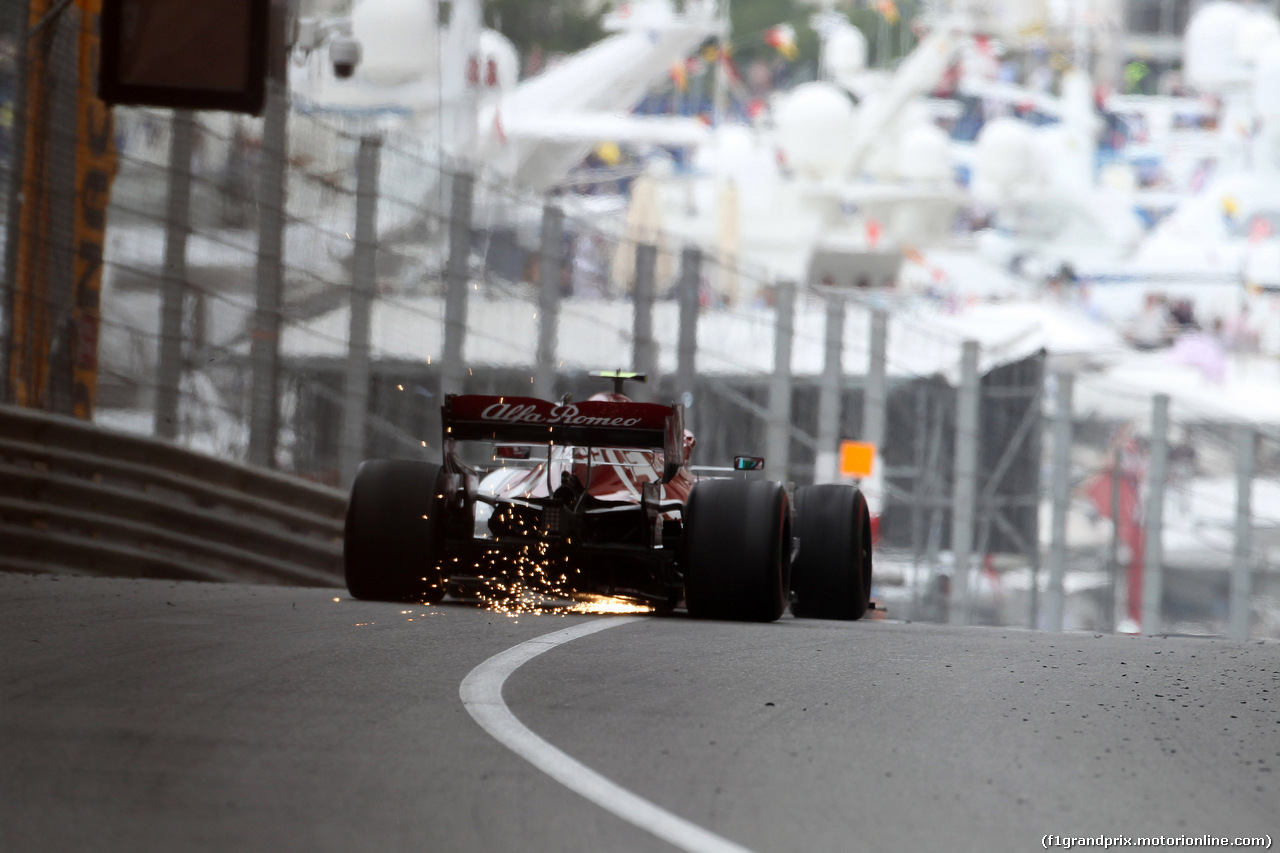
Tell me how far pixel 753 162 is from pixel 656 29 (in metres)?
8.28

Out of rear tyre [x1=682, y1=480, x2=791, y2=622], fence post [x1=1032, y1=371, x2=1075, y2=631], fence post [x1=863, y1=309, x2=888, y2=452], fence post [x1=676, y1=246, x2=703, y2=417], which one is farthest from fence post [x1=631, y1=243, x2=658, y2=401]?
rear tyre [x1=682, y1=480, x2=791, y2=622]

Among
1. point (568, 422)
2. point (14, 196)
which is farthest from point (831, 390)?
point (14, 196)

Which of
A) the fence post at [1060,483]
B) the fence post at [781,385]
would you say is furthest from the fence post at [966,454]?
the fence post at [781,385]

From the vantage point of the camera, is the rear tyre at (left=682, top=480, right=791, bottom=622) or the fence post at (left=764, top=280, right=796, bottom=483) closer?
the rear tyre at (left=682, top=480, right=791, bottom=622)

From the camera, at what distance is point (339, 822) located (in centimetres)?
406

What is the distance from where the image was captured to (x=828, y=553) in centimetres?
1030

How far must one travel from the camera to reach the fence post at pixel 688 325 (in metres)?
15.7

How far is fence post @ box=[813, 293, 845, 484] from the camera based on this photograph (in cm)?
1719

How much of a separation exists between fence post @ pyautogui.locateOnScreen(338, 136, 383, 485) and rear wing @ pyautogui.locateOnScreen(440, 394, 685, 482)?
3051 millimetres

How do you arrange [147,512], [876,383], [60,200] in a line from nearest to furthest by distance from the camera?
[147,512]
[60,200]
[876,383]

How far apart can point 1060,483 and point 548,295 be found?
7670 millimetres

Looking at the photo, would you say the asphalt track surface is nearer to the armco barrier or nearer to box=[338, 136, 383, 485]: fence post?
the armco barrier

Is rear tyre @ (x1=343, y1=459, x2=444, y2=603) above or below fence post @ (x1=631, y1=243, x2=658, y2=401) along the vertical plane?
below

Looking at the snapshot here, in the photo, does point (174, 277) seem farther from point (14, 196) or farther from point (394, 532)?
point (394, 532)
